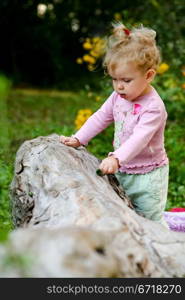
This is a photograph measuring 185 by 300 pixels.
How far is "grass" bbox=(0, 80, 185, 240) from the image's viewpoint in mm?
4656

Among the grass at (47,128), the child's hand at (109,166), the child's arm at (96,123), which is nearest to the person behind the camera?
the child's hand at (109,166)

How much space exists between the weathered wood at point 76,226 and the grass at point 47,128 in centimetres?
14

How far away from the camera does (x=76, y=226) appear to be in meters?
2.34

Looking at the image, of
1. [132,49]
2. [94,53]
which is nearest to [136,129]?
[132,49]

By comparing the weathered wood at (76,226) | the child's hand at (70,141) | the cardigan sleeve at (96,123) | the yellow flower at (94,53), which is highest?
the yellow flower at (94,53)

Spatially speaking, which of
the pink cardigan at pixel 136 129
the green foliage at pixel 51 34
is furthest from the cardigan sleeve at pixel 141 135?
the green foliage at pixel 51 34

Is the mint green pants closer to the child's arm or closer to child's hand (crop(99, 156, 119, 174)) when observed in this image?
the child's arm

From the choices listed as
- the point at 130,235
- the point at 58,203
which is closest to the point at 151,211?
the point at 58,203

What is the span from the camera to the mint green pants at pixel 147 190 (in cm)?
341

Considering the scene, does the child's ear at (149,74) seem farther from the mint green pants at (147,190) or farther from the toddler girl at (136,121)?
the mint green pants at (147,190)

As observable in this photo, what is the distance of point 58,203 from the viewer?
2.60 metres

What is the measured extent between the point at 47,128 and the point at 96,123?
340cm

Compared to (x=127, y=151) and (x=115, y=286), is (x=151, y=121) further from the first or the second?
(x=115, y=286)

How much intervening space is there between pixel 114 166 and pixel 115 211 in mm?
602
